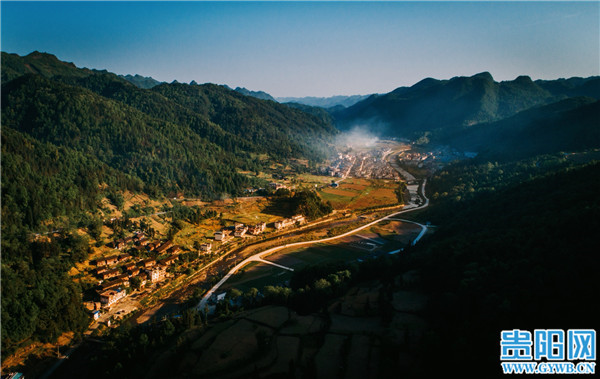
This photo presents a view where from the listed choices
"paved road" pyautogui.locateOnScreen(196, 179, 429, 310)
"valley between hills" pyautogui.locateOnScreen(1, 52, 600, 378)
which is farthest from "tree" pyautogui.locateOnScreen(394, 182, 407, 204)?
"paved road" pyautogui.locateOnScreen(196, 179, 429, 310)

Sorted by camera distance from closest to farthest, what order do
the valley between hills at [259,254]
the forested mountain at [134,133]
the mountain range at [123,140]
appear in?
the valley between hills at [259,254] → the mountain range at [123,140] → the forested mountain at [134,133]

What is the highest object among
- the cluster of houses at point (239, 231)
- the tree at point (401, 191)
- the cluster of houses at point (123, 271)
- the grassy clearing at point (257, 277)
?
the tree at point (401, 191)

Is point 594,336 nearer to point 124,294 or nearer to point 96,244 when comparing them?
point 124,294

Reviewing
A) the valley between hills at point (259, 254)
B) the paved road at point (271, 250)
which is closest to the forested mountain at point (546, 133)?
the valley between hills at point (259, 254)

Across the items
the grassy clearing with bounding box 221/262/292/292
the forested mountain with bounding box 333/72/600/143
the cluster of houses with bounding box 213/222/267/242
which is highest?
the forested mountain with bounding box 333/72/600/143

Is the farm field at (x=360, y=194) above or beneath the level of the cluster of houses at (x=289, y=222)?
above

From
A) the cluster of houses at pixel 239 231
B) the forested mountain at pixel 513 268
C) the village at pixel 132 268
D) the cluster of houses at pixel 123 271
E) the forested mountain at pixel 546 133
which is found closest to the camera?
the forested mountain at pixel 513 268

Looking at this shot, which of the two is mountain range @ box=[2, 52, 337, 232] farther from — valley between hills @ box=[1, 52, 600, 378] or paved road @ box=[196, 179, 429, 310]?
paved road @ box=[196, 179, 429, 310]

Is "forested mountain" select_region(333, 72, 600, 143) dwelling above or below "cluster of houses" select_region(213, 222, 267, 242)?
above

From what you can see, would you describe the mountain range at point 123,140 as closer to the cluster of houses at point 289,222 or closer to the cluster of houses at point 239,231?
the cluster of houses at point 239,231

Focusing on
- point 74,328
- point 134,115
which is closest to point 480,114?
point 134,115
